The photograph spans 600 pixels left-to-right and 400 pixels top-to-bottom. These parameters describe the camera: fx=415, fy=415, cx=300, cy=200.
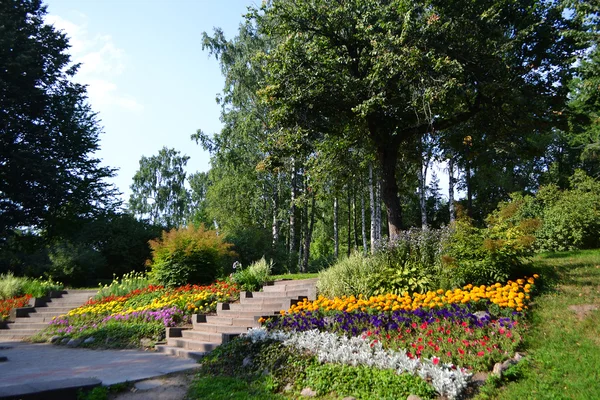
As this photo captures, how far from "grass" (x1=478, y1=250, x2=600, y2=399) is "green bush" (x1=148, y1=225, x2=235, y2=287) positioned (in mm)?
8837

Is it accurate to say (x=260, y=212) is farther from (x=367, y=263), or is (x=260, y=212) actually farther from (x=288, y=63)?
(x=367, y=263)

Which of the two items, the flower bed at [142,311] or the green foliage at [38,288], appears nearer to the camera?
the flower bed at [142,311]

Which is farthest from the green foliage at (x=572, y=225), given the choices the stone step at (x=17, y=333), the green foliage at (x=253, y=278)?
the stone step at (x=17, y=333)

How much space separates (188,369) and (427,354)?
3.63 m

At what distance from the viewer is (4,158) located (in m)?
20.7

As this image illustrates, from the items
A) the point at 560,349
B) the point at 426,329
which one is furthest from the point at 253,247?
the point at 560,349

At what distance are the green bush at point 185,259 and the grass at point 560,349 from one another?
8.84 meters

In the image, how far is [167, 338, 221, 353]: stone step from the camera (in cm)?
728

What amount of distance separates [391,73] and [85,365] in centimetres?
852

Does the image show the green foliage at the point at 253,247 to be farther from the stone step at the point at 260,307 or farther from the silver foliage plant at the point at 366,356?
the silver foliage plant at the point at 366,356

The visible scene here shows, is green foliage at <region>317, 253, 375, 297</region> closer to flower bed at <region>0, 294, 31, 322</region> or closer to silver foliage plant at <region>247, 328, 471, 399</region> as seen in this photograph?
silver foliage plant at <region>247, 328, 471, 399</region>

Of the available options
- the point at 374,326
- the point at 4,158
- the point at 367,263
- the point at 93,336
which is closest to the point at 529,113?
the point at 367,263

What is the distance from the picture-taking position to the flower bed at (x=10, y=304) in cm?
1323

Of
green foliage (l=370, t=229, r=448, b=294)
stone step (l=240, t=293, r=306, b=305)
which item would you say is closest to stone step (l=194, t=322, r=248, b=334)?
stone step (l=240, t=293, r=306, b=305)
